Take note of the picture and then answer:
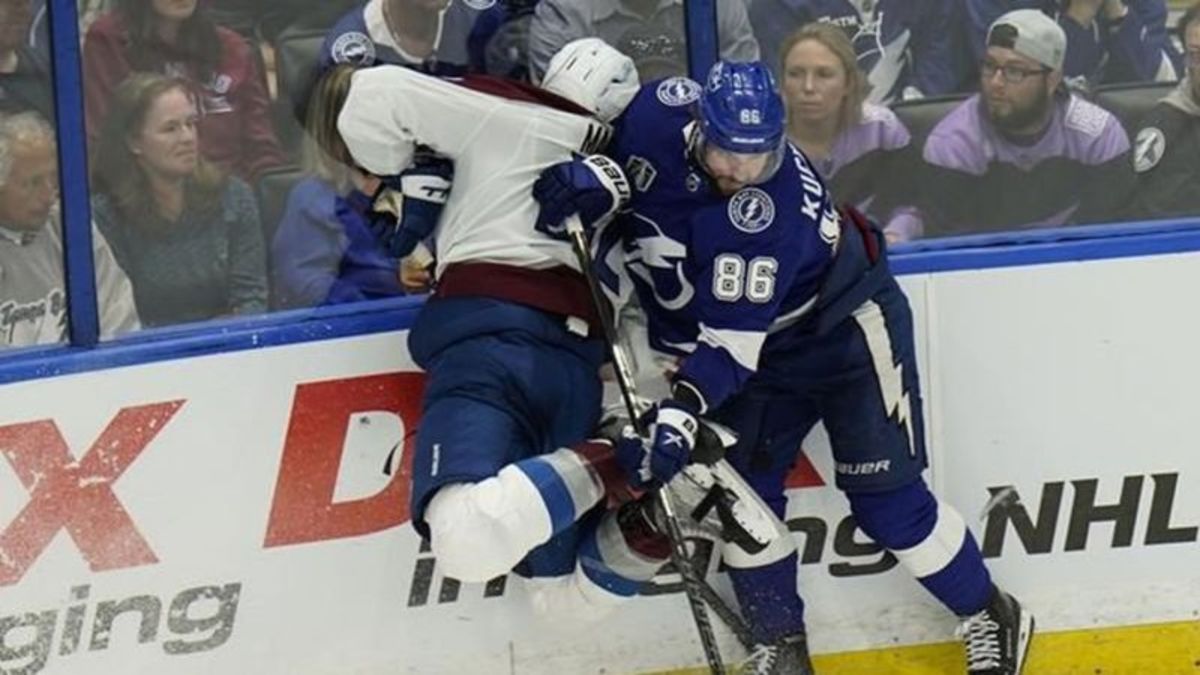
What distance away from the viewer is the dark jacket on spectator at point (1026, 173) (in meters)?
4.02

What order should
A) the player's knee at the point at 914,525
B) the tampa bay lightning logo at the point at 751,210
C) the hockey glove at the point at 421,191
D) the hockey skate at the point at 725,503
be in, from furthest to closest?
1. the player's knee at the point at 914,525
2. the hockey skate at the point at 725,503
3. the hockey glove at the point at 421,191
4. the tampa bay lightning logo at the point at 751,210

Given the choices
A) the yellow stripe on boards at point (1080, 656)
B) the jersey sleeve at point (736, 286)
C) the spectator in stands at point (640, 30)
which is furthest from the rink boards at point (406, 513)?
the spectator in stands at point (640, 30)

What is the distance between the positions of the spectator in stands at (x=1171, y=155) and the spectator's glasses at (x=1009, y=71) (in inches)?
8.9

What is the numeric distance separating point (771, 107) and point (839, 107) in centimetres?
45

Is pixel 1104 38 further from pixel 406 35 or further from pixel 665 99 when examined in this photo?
pixel 406 35

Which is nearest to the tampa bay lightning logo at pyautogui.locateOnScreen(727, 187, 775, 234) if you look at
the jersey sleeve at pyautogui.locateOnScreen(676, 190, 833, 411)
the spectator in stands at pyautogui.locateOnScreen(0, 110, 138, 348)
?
the jersey sleeve at pyautogui.locateOnScreen(676, 190, 833, 411)

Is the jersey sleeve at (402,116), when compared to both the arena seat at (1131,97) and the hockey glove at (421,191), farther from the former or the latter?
the arena seat at (1131,97)

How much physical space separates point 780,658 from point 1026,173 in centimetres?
98

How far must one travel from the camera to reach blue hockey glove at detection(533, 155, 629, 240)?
3.65 metres

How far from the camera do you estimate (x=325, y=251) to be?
153 inches

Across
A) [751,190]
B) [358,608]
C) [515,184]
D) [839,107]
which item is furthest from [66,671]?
[839,107]

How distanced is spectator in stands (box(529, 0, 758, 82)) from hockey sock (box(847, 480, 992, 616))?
820 millimetres

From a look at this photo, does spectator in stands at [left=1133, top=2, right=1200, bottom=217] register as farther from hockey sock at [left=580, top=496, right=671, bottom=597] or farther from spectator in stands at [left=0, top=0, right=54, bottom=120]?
spectator in stands at [left=0, top=0, right=54, bottom=120]

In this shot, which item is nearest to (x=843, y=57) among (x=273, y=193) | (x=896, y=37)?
(x=896, y=37)
